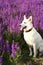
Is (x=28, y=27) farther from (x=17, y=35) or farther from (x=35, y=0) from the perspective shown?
(x=35, y=0)

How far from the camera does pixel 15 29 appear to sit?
3.93 metres

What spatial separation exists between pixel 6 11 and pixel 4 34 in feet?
2.15

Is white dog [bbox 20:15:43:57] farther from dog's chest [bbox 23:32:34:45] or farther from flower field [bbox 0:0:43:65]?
flower field [bbox 0:0:43:65]

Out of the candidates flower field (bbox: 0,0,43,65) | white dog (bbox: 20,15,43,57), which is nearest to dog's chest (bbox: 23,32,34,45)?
white dog (bbox: 20,15,43,57)

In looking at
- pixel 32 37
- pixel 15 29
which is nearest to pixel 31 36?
pixel 32 37

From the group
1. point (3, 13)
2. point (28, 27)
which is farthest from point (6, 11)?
point (28, 27)

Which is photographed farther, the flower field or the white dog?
the white dog

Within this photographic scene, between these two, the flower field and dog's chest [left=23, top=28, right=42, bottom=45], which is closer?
the flower field

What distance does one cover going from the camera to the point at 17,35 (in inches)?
154

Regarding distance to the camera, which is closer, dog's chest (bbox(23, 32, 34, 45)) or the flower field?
the flower field

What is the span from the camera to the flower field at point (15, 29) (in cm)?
352

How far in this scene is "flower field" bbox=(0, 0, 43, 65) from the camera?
352cm

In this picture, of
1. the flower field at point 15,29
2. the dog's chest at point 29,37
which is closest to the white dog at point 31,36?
the dog's chest at point 29,37

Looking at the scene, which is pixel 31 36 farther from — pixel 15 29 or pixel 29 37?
pixel 15 29
